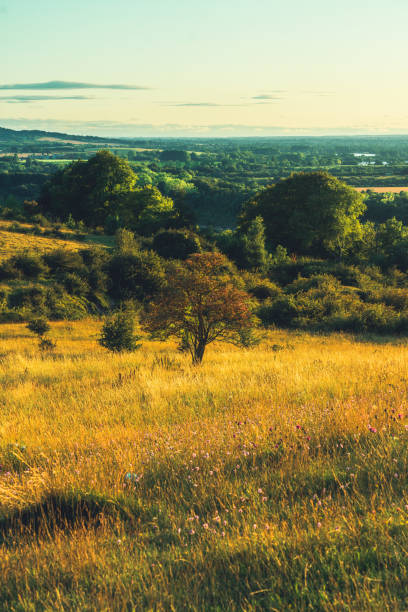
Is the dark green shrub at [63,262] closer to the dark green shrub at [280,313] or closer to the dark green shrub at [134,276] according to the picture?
the dark green shrub at [134,276]

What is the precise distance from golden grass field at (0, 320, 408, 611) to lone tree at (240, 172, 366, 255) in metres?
46.5

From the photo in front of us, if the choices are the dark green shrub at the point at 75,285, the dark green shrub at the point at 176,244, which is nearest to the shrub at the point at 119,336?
the dark green shrub at the point at 75,285

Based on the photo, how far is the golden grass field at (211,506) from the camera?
2562mm

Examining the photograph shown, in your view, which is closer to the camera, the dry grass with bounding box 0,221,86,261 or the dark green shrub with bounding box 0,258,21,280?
the dark green shrub with bounding box 0,258,21,280

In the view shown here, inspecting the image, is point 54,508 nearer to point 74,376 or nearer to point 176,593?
point 176,593

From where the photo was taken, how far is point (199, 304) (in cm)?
1455

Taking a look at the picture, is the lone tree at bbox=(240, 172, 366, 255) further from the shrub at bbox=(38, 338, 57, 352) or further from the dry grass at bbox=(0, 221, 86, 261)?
the shrub at bbox=(38, 338, 57, 352)

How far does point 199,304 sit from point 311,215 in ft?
133

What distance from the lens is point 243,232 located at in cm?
5206

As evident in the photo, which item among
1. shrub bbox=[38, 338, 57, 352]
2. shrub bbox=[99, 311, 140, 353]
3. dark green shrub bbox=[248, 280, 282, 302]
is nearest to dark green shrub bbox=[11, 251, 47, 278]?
dark green shrub bbox=[248, 280, 282, 302]

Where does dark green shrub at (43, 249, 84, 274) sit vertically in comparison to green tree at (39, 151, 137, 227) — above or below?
below

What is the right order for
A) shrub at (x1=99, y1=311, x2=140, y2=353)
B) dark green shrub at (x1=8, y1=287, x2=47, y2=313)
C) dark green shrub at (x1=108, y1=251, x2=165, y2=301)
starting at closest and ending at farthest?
shrub at (x1=99, y1=311, x2=140, y2=353)
dark green shrub at (x1=8, y1=287, x2=47, y2=313)
dark green shrub at (x1=108, y1=251, x2=165, y2=301)

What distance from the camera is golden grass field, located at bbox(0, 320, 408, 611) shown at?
2.56 m

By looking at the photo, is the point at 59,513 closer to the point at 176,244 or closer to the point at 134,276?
the point at 134,276
